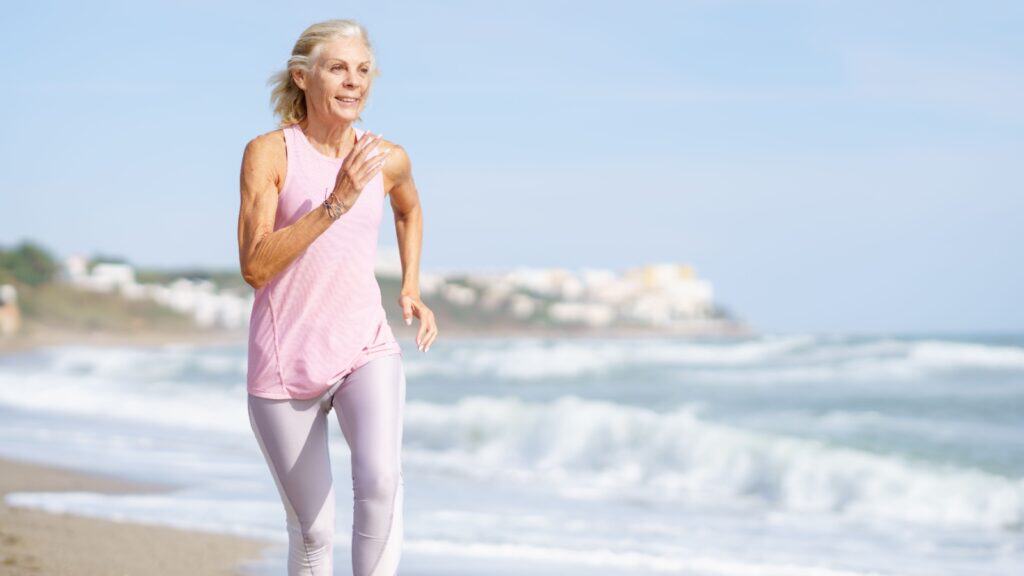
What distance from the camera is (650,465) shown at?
12.0 meters

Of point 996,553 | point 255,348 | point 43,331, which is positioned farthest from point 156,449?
point 43,331

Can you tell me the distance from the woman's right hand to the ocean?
125 inches

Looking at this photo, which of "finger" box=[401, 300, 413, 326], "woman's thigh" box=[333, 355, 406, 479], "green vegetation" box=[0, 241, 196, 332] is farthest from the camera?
"green vegetation" box=[0, 241, 196, 332]

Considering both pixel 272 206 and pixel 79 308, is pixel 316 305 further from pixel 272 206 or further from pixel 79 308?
pixel 79 308

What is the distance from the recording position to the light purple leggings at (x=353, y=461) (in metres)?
3.22

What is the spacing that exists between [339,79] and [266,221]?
42 cm

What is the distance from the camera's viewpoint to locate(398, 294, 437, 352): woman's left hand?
3.55 meters

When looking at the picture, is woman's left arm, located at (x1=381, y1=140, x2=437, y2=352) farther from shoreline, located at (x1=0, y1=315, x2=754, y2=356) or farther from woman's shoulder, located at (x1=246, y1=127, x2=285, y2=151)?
shoreline, located at (x1=0, y1=315, x2=754, y2=356)

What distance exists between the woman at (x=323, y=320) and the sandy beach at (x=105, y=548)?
8.58 feet

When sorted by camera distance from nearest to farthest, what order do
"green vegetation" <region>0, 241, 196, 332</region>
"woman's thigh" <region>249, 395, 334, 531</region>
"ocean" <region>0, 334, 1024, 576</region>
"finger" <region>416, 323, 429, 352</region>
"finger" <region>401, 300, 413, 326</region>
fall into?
"woman's thigh" <region>249, 395, 334, 531</region>, "finger" <region>416, 323, 429, 352</region>, "finger" <region>401, 300, 413, 326</region>, "ocean" <region>0, 334, 1024, 576</region>, "green vegetation" <region>0, 241, 196, 332</region>

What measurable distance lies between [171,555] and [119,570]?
19.7 inches

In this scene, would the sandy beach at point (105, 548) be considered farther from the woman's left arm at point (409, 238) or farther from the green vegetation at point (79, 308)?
the green vegetation at point (79, 308)

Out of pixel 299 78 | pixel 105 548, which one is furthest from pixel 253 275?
pixel 105 548

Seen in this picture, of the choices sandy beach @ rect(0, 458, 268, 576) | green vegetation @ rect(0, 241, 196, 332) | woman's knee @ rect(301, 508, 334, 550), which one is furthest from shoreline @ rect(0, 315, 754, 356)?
woman's knee @ rect(301, 508, 334, 550)
